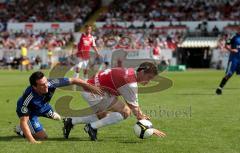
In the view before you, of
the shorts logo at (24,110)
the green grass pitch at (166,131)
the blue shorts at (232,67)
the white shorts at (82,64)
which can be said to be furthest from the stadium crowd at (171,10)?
the shorts logo at (24,110)

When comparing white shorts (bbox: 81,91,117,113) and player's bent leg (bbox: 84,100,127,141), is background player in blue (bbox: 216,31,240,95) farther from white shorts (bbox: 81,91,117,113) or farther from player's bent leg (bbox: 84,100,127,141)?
player's bent leg (bbox: 84,100,127,141)

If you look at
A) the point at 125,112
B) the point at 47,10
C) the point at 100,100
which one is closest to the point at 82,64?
the point at 100,100

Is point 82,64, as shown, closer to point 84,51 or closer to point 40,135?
point 84,51

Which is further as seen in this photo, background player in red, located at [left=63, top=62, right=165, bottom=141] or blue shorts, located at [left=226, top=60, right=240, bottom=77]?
blue shorts, located at [left=226, top=60, right=240, bottom=77]

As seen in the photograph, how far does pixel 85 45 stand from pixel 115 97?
13.7 metres

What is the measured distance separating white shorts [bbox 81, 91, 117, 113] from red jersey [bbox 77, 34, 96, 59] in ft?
42.3

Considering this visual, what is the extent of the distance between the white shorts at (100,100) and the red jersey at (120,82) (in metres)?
0.15

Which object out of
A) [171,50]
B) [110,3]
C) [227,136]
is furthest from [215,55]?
[227,136]

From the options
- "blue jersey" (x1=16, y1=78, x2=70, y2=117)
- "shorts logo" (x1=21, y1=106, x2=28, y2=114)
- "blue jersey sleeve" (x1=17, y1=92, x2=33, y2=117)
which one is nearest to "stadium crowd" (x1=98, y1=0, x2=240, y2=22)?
"blue jersey" (x1=16, y1=78, x2=70, y2=117)

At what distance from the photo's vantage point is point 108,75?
982 cm

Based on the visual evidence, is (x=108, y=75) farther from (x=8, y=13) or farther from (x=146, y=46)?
(x=8, y=13)

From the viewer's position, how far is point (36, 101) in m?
9.72

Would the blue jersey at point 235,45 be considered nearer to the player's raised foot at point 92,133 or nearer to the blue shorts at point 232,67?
the blue shorts at point 232,67

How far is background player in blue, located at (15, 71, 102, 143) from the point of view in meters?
9.28
